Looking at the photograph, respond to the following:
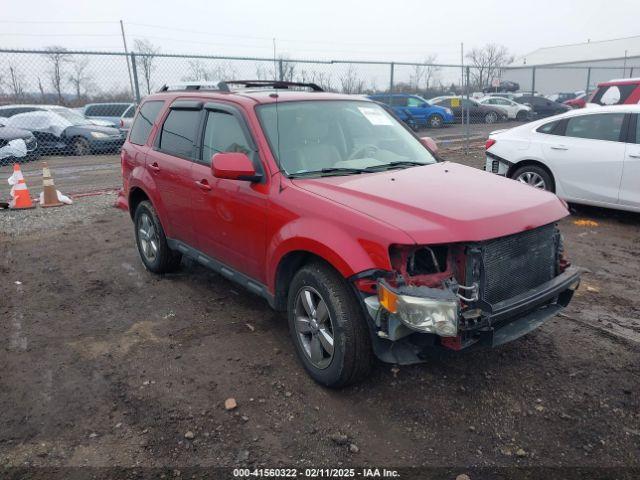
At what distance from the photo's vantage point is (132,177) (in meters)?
5.36

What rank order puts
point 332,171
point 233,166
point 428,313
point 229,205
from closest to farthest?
point 428,313, point 233,166, point 332,171, point 229,205

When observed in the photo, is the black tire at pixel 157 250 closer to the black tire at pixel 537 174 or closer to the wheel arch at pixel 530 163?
the black tire at pixel 537 174

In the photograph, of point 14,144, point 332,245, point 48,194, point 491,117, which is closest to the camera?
point 332,245

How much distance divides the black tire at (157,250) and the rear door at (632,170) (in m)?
5.56

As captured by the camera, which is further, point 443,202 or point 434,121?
point 434,121

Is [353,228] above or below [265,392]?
above

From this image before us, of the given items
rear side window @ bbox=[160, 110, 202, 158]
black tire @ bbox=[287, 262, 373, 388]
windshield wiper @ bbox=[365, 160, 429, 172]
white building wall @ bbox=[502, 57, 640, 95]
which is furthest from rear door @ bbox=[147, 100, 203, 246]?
white building wall @ bbox=[502, 57, 640, 95]

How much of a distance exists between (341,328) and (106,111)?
18.7m

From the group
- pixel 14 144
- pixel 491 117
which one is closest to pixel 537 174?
pixel 14 144

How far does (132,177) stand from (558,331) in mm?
4342

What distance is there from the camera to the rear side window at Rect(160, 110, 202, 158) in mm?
4441

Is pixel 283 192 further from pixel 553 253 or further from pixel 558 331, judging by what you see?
pixel 558 331

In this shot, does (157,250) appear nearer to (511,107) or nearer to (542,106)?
(511,107)

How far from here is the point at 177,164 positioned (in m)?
4.53
